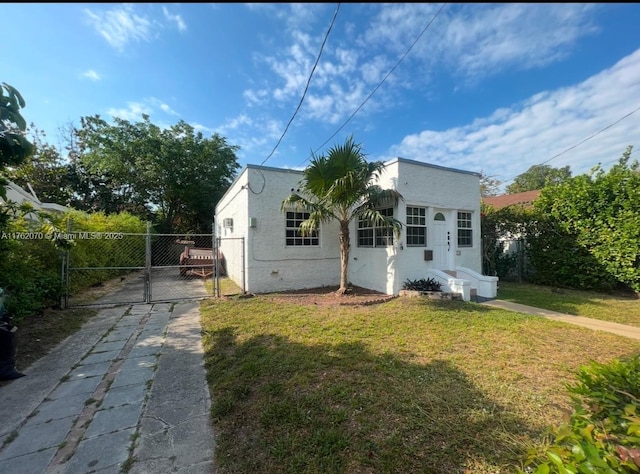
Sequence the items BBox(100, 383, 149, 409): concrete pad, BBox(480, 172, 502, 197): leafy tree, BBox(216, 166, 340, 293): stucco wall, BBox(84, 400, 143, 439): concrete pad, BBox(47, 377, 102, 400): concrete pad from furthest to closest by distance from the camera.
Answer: BBox(480, 172, 502, 197): leafy tree
BBox(216, 166, 340, 293): stucco wall
BBox(47, 377, 102, 400): concrete pad
BBox(100, 383, 149, 409): concrete pad
BBox(84, 400, 143, 439): concrete pad

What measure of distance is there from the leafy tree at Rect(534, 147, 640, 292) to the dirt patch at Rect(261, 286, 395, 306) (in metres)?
7.04

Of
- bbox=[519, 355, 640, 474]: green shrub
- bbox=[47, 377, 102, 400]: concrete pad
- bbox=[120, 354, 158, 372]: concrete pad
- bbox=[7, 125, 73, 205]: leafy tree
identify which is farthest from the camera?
bbox=[7, 125, 73, 205]: leafy tree

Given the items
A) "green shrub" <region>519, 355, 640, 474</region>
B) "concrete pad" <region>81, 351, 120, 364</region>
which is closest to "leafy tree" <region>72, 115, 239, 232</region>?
"concrete pad" <region>81, 351, 120, 364</region>

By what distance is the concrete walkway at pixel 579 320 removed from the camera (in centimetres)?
518

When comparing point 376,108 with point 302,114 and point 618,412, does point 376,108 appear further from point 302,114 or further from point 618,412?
point 618,412

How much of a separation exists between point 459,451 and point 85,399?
13.0 ft

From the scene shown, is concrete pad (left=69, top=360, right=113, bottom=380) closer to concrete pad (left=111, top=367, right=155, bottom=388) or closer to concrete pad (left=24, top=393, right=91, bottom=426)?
concrete pad (left=111, top=367, right=155, bottom=388)

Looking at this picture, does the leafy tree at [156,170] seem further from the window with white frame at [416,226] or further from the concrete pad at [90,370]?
the concrete pad at [90,370]

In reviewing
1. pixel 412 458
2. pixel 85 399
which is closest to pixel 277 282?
pixel 85 399

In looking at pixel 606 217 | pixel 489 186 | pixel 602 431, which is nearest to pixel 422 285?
pixel 606 217

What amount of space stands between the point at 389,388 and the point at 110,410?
121 inches

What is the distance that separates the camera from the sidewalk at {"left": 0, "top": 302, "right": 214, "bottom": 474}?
224cm

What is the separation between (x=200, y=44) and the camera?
4133mm

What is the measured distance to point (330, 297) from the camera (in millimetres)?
7941
